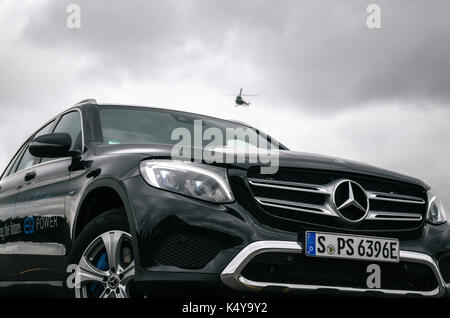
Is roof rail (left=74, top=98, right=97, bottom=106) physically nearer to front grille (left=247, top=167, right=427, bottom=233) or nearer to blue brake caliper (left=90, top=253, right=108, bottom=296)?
blue brake caliper (left=90, top=253, right=108, bottom=296)

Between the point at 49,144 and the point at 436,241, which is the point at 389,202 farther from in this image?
the point at 49,144

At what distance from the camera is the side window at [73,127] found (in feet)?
16.8

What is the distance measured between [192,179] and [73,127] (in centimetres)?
214

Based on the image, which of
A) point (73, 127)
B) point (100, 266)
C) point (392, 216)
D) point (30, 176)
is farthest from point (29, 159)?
point (392, 216)

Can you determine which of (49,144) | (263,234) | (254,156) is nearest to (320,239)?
(263,234)

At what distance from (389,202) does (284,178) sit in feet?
2.59

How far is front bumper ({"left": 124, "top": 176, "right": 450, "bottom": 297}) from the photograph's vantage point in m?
3.44

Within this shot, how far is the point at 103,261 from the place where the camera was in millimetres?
3934

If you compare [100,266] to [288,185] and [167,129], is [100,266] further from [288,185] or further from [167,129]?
[167,129]

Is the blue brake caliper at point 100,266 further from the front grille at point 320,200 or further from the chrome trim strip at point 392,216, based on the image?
the chrome trim strip at point 392,216

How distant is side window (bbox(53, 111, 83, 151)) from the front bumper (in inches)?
61.6

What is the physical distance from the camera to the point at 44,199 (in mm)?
5137

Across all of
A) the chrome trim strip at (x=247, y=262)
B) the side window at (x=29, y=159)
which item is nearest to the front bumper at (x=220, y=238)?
the chrome trim strip at (x=247, y=262)

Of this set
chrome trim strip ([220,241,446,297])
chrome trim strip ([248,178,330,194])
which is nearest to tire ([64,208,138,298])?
chrome trim strip ([220,241,446,297])
